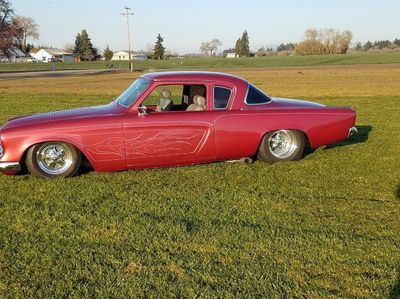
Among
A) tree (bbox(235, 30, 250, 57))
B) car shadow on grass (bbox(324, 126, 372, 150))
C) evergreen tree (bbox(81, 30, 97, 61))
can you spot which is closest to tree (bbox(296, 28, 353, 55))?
tree (bbox(235, 30, 250, 57))

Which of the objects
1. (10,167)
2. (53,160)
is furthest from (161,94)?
(10,167)

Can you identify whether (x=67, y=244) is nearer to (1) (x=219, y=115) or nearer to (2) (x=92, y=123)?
(2) (x=92, y=123)

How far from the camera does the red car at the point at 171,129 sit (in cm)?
492

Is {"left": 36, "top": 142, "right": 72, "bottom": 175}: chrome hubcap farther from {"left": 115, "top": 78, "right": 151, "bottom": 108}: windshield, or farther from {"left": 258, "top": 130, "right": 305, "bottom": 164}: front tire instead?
{"left": 258, "top": 130, "right": 305, "bottom": 164}: front tire

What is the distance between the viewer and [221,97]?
542cm

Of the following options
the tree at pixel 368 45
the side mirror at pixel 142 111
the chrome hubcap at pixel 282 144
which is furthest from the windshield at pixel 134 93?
the tree at pixel 368 45

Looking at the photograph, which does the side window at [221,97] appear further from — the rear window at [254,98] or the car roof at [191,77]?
the rear window at [254,98]

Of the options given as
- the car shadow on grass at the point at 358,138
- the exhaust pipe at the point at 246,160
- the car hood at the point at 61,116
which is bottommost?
the car shadow on grass at the point at 358,138

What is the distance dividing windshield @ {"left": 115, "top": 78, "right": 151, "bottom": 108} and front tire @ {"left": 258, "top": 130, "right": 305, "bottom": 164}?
180cm

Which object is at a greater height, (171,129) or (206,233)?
(171,129)

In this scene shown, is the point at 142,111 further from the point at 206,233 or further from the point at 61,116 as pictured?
the point at 206,233

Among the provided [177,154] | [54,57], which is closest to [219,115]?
[177,154]

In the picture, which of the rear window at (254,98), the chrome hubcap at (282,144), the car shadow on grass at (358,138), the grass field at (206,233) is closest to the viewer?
the grass field at (206,233)

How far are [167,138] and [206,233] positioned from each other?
187 cm
